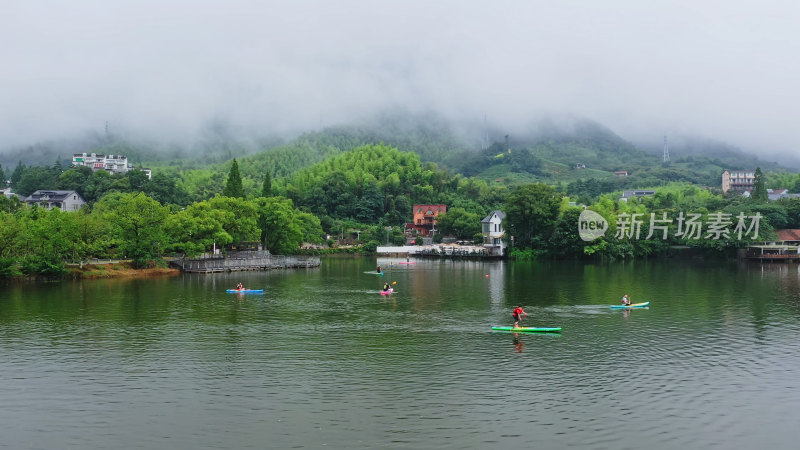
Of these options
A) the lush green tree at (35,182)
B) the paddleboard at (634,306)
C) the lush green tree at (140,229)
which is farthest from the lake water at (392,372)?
the lush green tree at (35,182)

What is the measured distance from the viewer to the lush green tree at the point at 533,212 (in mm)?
104750

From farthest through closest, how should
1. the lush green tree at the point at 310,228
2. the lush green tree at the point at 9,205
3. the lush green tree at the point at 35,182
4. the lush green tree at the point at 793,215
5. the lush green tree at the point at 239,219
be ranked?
the lush green tree at the point at 35,182 < the lush green tree at the point at 310,228 < the lush green tree at the point at 793,215 < the lush green tree at the point at 9,205 < the lush green tree at the point at 239,219

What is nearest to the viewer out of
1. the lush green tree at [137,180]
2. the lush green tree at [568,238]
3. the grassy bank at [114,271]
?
the grassy bank at [114,271]

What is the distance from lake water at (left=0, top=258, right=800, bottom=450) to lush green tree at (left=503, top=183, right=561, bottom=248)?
177 ft

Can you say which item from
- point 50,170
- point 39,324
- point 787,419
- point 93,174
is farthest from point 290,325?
point 50,170

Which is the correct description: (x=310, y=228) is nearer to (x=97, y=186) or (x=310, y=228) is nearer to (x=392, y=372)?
(x=97, y=186)

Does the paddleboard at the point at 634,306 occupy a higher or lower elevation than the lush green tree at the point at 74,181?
lower

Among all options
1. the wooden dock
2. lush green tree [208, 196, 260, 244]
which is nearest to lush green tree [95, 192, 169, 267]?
the wooden dock

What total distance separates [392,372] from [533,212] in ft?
265

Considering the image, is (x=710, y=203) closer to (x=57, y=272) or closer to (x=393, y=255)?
(x=393, y=255)

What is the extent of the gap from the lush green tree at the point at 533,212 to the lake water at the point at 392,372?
53.9 metres

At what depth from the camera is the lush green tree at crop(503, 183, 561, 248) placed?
344 feet

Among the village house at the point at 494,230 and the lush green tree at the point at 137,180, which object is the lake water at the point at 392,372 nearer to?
the village house at the point at 494,230

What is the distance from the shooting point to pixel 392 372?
2698 cm
